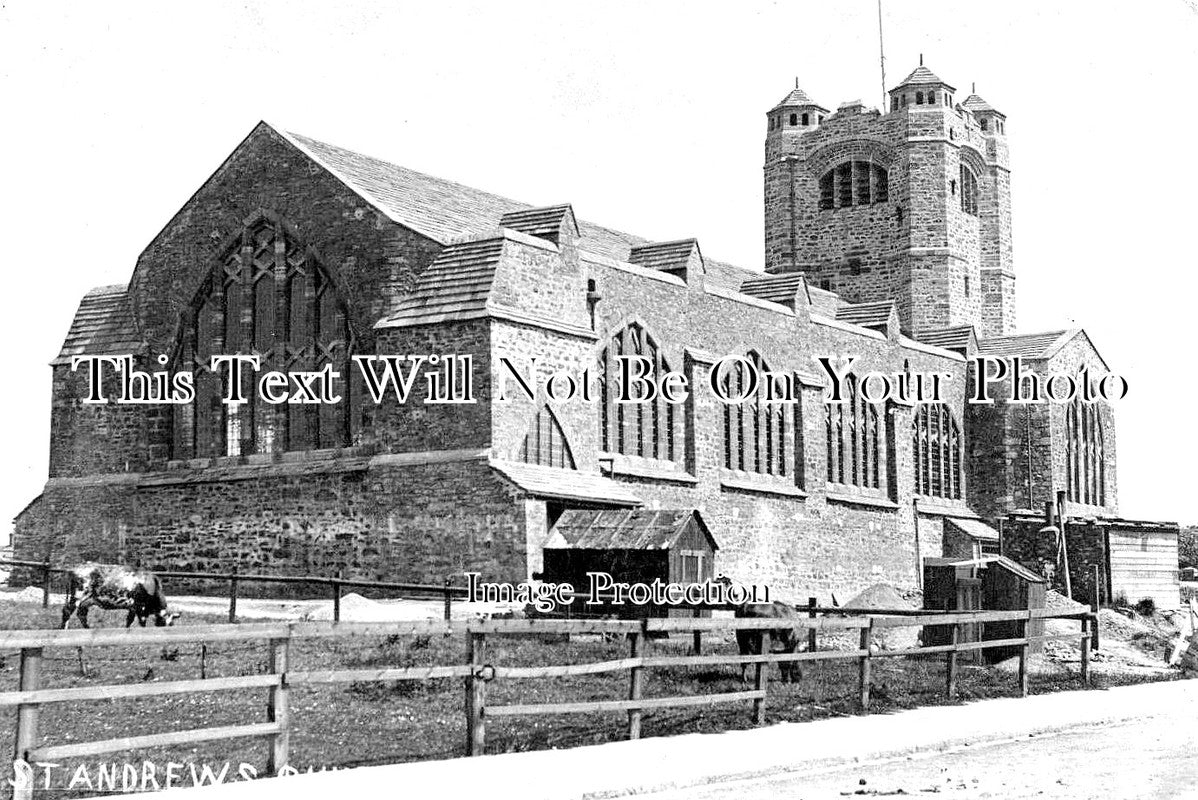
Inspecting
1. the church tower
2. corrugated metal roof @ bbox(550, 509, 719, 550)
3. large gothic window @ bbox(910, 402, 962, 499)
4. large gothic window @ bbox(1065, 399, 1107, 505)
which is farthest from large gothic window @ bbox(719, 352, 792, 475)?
the church tower

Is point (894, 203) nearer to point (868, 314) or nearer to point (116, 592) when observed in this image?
point (868, 314)

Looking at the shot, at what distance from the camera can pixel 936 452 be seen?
5394cm

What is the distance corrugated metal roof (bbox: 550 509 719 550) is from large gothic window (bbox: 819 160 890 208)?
37.5 metres

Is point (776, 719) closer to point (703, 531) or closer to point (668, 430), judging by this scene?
point (703, 531)

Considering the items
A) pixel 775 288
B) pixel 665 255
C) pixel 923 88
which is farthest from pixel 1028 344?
pixel 665 255

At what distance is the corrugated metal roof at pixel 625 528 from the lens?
2773 cm

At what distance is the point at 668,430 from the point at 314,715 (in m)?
22.5

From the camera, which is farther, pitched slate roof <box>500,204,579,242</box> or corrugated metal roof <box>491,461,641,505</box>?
pitched slate roof <box>500,204,579,242</box>

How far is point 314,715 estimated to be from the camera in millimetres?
17453

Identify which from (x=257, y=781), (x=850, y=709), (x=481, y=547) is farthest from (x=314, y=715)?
(x=481, y=547)

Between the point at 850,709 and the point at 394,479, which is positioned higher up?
the point at 394,479

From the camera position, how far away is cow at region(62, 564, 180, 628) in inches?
933

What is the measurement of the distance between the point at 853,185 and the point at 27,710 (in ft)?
184

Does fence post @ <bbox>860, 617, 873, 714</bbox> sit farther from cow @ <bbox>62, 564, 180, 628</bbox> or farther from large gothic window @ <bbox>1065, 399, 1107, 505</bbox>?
large gothic window @ <bbox>1065, 399, 1107, 505</bbox>
